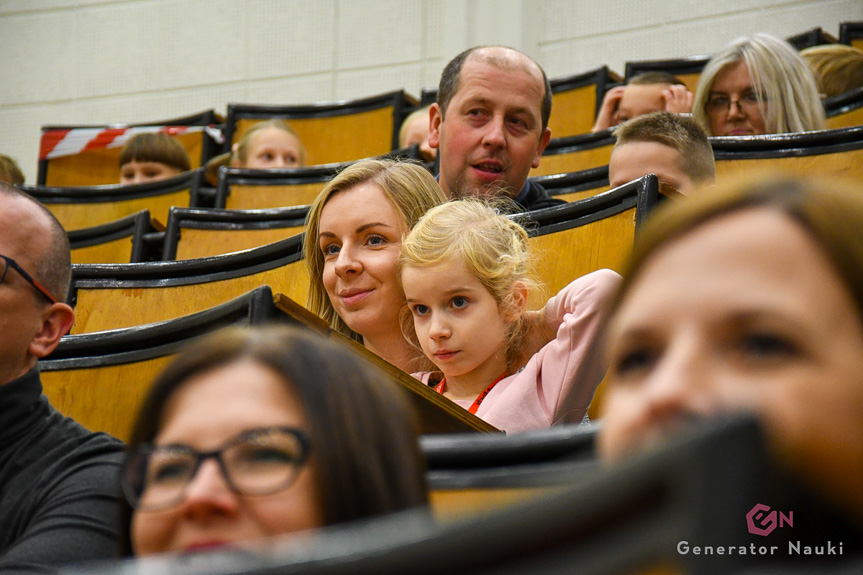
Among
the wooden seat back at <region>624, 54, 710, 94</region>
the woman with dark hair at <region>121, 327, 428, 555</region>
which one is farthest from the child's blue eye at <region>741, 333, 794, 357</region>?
the wooden seat back at <region>624, 54, 710, 94</region>

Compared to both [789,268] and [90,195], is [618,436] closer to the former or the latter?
[789,268]

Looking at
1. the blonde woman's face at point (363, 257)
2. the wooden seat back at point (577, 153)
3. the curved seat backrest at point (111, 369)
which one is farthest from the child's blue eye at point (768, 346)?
the wooden seat back at point (577, 153)

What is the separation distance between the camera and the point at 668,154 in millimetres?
1198

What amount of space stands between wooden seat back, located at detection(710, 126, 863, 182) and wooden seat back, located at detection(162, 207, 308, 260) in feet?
2.05

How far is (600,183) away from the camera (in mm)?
1396

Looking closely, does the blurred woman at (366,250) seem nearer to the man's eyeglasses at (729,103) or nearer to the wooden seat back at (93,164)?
the man's eyeglasses at (729,103)

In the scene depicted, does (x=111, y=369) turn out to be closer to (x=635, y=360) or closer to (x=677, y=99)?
(x=635, y=360)

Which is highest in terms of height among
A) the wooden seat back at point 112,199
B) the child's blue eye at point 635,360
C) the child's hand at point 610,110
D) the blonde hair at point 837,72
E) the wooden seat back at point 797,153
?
the blonde hair at point 837,72

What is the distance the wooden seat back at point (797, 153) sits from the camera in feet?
4.18

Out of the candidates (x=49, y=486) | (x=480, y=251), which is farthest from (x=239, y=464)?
(x=480, y=251)

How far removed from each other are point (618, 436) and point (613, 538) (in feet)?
0.37

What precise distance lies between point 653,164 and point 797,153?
24cm

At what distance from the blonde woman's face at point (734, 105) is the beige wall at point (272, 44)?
3.87ft

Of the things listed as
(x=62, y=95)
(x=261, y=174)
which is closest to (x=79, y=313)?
(x=261, y=174)
